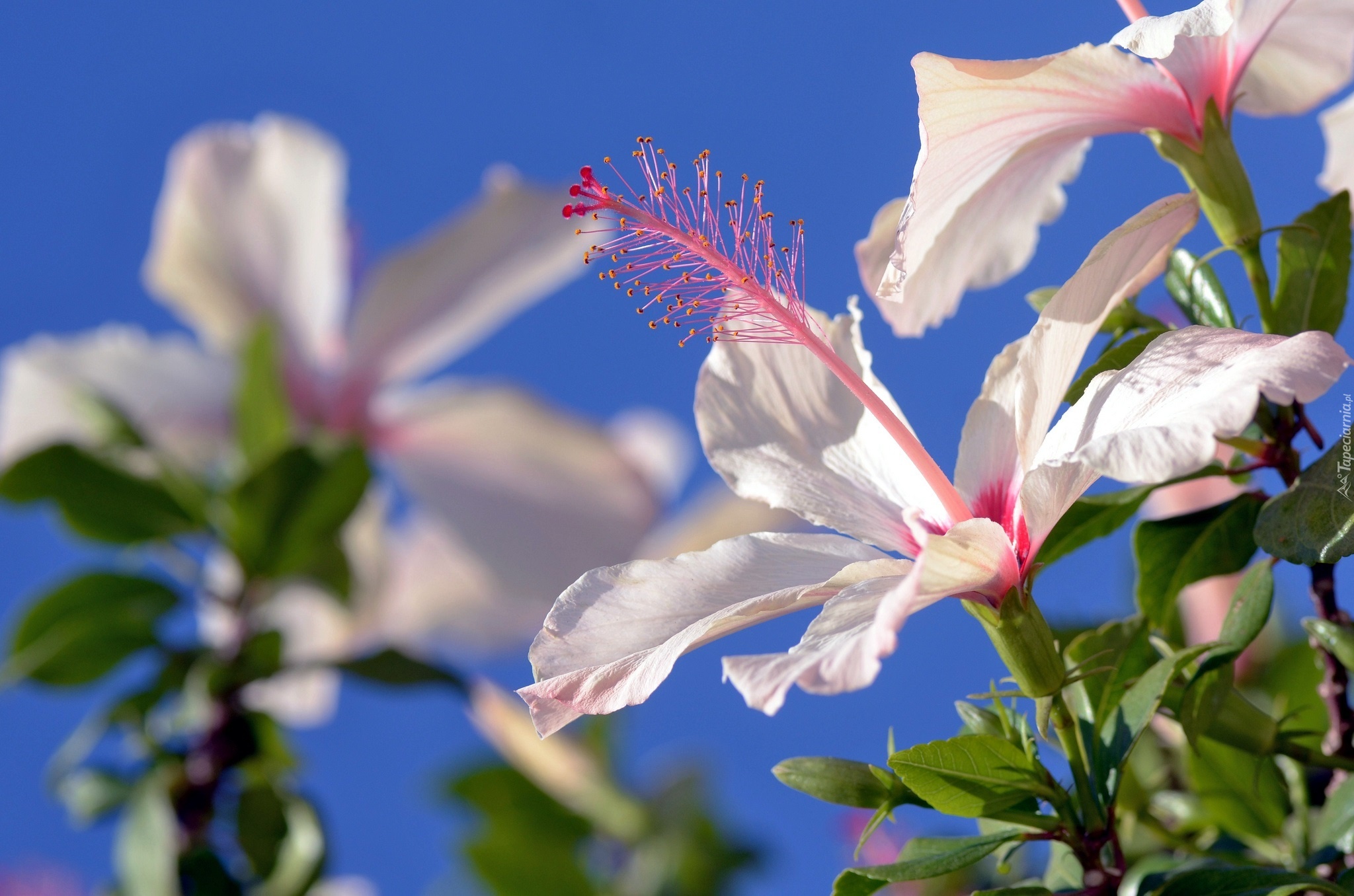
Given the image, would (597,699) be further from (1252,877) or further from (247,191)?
(247,191)

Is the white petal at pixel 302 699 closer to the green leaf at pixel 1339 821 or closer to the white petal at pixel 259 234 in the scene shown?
the white petal at pixel 259 234

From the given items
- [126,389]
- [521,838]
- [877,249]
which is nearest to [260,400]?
[126,389]

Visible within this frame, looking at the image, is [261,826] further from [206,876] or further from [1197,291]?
[1197,291]

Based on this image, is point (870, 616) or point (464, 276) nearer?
point (870, 616)

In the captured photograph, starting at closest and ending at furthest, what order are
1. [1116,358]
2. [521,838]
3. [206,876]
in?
[1116,358], [206,876], [521,838]

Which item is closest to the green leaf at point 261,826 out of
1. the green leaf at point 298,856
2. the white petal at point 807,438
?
the green leaf at point 298,856

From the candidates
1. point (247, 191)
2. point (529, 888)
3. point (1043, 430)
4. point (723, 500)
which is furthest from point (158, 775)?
point (1043, 430)

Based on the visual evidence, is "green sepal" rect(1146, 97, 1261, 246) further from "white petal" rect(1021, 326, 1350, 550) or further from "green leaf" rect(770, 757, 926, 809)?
"green leaf" rect(770, 757, 926, 809)

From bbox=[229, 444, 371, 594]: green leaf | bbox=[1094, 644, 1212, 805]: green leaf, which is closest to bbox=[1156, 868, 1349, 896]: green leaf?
bbox=[1094, 644, 1212, 805]: green leaf
